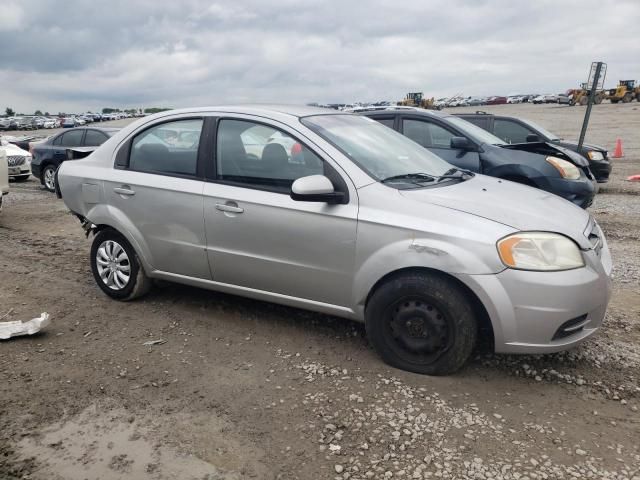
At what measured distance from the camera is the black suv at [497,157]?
22.3 ft

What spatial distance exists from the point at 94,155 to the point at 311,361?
2691 millimetres

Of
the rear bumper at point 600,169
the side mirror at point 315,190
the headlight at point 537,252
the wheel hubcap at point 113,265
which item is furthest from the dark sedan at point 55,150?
the headlight at point 537,252

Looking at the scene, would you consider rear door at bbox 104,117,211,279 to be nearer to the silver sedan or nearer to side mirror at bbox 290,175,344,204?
the silver sedan

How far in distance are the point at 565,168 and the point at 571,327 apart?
4.40m

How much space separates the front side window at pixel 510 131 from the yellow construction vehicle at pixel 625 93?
46108mm

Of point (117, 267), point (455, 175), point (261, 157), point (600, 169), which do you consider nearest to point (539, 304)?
point (455, 175)

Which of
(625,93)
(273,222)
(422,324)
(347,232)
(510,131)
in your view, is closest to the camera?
(422,324)

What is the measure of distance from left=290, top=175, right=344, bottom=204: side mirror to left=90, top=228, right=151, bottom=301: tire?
6.11ft

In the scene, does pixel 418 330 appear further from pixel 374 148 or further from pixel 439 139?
pixel 439 139

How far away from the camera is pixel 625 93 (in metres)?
47.7

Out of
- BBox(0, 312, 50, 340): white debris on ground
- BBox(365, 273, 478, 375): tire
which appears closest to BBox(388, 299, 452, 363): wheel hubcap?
BBox(365, 273, 478, 375): tire

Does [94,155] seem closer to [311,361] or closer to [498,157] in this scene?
[311,361]

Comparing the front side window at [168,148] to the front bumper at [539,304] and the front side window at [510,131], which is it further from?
the front side window at [510,131]

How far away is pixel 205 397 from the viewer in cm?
316
